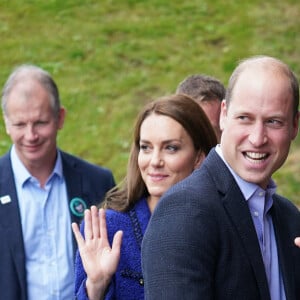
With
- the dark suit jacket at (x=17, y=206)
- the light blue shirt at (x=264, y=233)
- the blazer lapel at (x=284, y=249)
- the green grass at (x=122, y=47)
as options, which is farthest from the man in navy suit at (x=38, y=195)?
the green grass at (x=122, y=47)

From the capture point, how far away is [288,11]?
13.2 metres

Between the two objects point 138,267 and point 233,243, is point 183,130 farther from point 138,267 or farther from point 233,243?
point 233,243

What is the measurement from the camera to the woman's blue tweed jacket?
13.0 ft

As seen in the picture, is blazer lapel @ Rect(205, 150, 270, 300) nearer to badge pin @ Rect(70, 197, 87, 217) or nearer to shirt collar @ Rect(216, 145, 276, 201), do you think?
shirt collar @ Rect(216, 145, 276, 201)

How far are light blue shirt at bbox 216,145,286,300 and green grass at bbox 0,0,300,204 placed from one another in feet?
23.0

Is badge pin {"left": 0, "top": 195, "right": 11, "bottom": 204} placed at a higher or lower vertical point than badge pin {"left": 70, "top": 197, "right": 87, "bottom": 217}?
higher

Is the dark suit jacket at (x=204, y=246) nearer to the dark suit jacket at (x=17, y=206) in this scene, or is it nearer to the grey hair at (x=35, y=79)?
the dark suit jacket at (x=17, y=206)

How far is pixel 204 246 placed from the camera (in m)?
2.75

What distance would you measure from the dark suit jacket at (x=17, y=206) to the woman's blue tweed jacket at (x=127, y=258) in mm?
1172

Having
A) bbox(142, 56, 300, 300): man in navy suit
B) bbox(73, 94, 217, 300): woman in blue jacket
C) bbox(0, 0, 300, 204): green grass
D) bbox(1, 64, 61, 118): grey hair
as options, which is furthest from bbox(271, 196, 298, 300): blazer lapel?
bbox(0, 0, 300, 204): green grass

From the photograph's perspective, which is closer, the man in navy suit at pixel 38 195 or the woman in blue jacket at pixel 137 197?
the woman in blue jacket at pixel 137 197

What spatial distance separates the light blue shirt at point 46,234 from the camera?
5.32 m

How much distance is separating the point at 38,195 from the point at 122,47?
284 inches

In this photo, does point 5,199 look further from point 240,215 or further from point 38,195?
point 240,215
